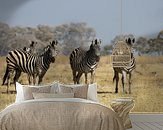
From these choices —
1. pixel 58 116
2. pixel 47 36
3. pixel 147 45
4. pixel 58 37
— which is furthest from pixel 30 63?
pixel 58 116

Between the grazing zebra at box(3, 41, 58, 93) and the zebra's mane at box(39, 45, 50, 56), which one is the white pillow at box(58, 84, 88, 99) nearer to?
the grazing zebra at box(3, 41, 58, 93)

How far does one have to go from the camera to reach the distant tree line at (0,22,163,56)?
7922mm

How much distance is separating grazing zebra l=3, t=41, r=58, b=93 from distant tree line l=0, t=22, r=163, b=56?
0.56 feet

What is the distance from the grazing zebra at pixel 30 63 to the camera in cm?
792

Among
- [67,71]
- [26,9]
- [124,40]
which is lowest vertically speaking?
[67,71]

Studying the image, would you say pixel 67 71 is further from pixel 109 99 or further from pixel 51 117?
pixel 51 117

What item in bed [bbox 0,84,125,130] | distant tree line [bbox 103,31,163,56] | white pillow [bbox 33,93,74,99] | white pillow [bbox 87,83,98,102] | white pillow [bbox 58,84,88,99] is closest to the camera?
bed [bbox 0,84,125,130]

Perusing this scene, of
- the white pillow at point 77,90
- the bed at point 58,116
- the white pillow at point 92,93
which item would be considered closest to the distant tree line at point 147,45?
the white pillow at point 92,93

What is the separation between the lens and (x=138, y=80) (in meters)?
8.06

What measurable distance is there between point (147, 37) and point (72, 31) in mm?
1597

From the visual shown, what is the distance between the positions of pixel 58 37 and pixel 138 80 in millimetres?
1906

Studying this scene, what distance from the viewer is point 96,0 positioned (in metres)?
8.08

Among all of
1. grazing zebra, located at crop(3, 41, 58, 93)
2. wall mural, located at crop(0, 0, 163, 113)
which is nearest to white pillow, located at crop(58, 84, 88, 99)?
wall mural, located at crop(0, 0, 163, 113)

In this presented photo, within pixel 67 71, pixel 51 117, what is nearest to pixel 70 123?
pixel 51 117
